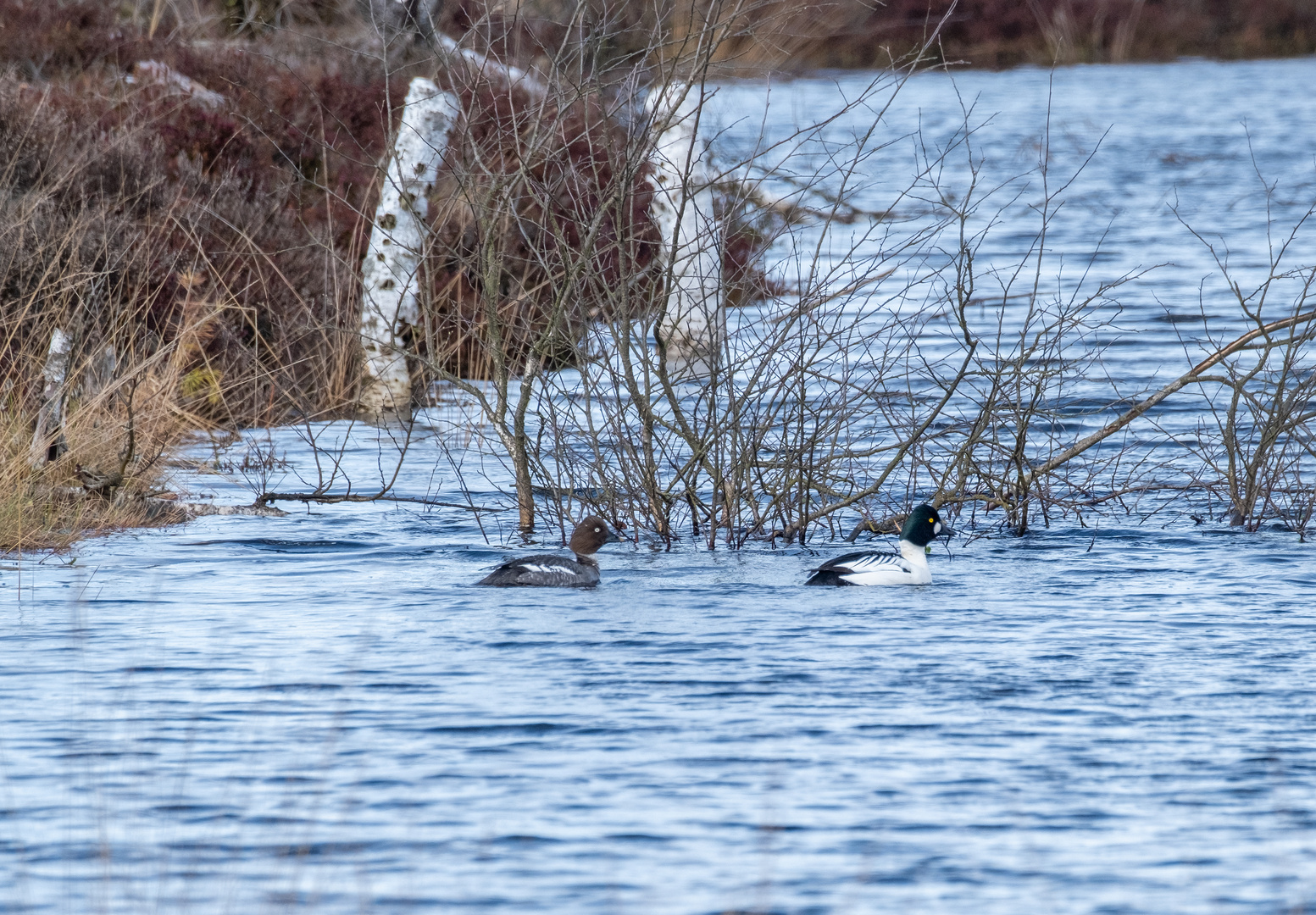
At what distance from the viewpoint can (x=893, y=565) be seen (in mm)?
9500

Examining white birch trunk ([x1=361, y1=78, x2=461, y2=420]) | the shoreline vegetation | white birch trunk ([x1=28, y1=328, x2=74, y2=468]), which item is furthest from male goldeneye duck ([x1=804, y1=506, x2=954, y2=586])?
white birch trunk ([x1=361, y1=78, x2=461, y2=420])

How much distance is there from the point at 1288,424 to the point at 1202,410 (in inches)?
198

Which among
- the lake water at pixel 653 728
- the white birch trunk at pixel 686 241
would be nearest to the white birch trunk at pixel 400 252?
the white birch trunk at pixel 686 241

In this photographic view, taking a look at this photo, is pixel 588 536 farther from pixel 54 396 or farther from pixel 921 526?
pixel 54 396

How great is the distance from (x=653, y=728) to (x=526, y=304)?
31.0ft

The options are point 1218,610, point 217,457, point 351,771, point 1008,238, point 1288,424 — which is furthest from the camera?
point 1008,238

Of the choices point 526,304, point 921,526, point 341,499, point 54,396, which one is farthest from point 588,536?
point 526,304

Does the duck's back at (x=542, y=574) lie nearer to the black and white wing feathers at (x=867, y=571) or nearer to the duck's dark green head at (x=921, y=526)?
the black and white wing feathers at (x=867, y=571)

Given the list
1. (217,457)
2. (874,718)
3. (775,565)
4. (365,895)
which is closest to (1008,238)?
(217,457)

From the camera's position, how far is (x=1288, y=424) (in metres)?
10.4

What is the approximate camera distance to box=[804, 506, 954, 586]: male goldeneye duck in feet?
30.9

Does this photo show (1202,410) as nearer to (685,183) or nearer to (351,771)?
(685,183)

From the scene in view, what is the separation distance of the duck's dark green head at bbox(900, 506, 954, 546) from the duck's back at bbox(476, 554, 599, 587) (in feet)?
5.05

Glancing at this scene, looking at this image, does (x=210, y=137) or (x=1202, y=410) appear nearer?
(x=1202, y=410)
